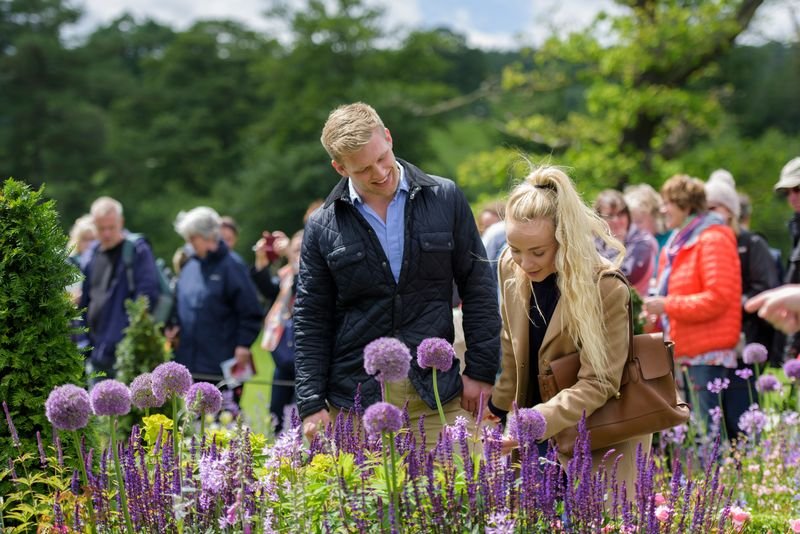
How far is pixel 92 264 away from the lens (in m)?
7.93

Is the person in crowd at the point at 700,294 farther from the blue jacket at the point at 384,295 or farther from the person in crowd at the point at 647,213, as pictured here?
the blue jacket at the point at 384,295

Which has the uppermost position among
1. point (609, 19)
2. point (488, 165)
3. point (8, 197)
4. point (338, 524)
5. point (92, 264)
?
point (609, 19)

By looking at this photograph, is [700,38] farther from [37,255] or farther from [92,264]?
[37,255]

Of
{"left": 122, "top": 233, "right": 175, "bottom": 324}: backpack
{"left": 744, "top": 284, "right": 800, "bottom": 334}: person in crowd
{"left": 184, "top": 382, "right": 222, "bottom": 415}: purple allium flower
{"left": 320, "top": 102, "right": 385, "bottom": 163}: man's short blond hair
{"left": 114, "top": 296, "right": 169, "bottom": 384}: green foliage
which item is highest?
{"left": 122, "top": 233, "right": 175, "bottom": 324}: backpack

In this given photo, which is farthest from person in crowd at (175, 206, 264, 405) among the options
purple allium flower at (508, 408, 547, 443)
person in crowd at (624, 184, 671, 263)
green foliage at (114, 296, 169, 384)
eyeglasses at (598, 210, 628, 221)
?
purple allium flower at (508, 408, 547, 443)

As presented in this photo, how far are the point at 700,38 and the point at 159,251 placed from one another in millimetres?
25317

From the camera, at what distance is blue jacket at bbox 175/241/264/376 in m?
7.61

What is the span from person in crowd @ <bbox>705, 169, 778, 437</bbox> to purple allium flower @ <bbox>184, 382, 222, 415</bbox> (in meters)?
4.00

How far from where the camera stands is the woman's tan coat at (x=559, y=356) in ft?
10.7

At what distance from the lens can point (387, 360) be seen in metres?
2.57

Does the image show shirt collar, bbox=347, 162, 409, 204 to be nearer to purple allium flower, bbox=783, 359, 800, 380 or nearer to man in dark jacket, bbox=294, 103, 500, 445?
man in dark jacket, bbox=294, 103, 500, 445

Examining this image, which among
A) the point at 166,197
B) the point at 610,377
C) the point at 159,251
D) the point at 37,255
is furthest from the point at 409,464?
the point at 166,197

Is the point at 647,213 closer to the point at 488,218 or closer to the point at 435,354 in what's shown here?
the point at 488,218

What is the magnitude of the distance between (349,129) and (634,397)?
1.51 meters
